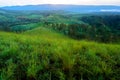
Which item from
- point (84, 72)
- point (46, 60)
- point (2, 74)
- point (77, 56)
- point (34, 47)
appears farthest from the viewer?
point (34, 47)

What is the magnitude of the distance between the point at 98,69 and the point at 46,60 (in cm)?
138

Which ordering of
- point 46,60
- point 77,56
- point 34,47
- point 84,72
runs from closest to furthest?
point 84,72 < point 46,60 < point 77,56 < point 34,47

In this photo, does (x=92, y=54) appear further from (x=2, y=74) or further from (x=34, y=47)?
(x=2, y=74)

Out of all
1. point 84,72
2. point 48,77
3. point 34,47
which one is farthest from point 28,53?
point 84,72

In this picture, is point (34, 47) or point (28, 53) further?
point (34, 47)

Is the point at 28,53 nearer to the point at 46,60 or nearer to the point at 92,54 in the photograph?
the point at 46,60

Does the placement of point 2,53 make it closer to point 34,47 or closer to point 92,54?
point 34,47

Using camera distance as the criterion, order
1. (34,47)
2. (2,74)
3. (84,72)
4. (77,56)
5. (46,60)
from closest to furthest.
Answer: (2,74) < (84,72) < (46,60) < (77,56) < (34,47)

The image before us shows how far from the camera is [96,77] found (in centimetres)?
502

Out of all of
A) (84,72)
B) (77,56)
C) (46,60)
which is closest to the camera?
(84,72)

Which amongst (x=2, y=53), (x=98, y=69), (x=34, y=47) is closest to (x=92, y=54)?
(x=98, y=69)

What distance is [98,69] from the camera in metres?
5.21

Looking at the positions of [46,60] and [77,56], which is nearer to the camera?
[46,60]

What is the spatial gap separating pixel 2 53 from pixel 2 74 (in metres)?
1.24
